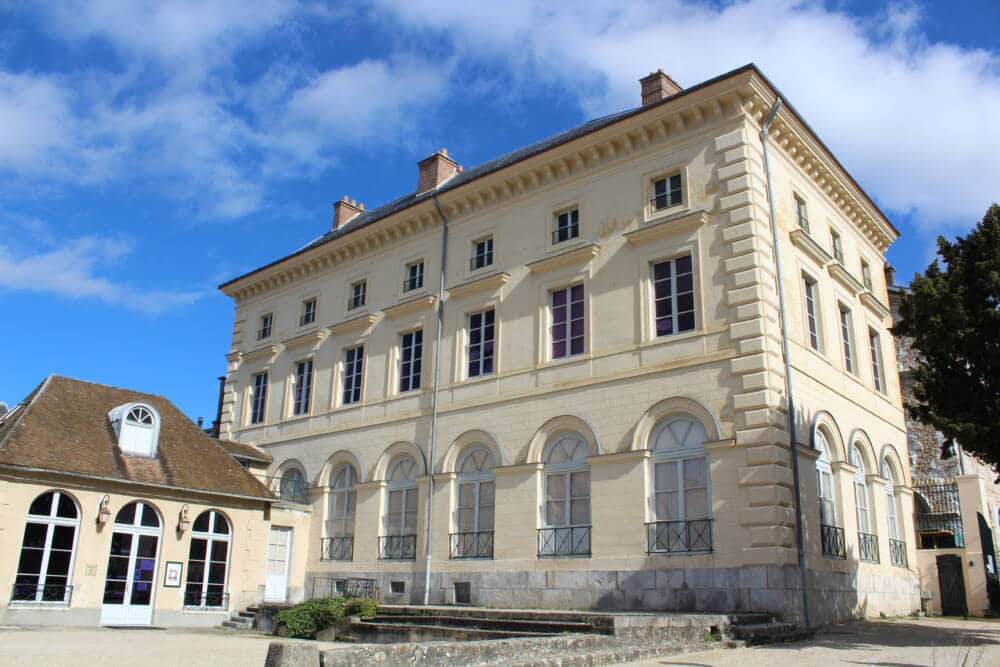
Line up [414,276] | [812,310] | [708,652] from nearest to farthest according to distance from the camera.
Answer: [708,652], [812,310], [414,276]

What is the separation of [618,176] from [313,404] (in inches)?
423

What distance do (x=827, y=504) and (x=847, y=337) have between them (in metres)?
4.61

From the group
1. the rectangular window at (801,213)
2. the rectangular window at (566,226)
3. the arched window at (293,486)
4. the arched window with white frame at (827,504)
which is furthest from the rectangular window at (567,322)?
the arched window at (293,486)

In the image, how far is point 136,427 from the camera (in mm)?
19922

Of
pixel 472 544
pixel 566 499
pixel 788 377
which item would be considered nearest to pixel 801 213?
pixel 788 377

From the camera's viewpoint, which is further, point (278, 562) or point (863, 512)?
point (278, 562)

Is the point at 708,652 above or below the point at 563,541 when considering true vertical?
below

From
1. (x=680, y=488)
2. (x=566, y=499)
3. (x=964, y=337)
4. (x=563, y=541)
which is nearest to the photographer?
(x=964, y=337)

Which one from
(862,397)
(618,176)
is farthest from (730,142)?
(862,397)

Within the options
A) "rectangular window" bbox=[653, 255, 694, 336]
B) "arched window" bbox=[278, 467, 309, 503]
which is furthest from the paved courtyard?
"arched window" bbox=[278, 467, 309, 503]

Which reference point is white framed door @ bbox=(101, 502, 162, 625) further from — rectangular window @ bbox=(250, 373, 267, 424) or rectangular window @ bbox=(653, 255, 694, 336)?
rectangular window @ bbox=(653, 255, 694, 336)

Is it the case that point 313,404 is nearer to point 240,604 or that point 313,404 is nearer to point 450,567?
point 240,604

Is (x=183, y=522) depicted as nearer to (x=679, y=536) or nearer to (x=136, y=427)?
(x=136, y=427)

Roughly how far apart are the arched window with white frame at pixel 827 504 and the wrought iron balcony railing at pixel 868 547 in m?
0.94
